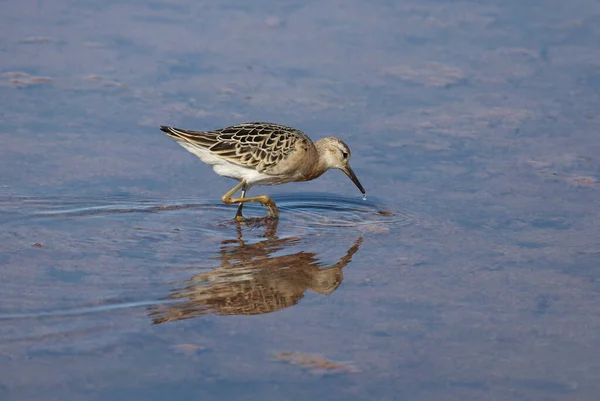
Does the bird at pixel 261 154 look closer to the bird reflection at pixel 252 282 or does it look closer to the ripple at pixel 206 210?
the ripple at pixel 206 210

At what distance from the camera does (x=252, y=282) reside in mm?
8281

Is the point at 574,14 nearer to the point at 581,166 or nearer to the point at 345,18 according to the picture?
the point at 345,18

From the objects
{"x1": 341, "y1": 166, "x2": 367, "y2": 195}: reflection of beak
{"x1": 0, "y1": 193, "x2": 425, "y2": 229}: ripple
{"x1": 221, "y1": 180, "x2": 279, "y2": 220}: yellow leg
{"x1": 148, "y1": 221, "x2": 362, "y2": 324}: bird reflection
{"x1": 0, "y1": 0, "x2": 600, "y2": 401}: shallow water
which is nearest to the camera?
{"x1": 0, "y1": 0, "x2": 600, "y2": 401}: shallow water

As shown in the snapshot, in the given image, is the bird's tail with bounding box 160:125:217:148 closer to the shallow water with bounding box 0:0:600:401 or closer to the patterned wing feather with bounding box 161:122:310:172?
the patterned wing feather with bounding box 161:122:310:172

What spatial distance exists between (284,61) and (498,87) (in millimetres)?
2613

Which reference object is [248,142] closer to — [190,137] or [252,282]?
[190,137]

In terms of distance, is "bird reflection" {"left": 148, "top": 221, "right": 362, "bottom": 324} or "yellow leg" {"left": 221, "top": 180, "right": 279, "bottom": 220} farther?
"yellow leg" {"left": 221, "top": 180, "right": 279, "bottom": 220}

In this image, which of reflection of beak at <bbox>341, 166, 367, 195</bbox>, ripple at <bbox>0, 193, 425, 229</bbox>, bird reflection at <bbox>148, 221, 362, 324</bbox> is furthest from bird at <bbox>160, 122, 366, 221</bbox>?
bird reflection at <bbox>148, 221, 362, 324</bbox>

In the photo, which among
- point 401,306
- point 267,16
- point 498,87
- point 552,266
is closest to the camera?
point 401,306

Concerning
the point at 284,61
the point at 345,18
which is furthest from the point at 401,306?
the point at 345,18

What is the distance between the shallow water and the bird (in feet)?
0.82

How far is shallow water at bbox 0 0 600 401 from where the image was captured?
270 inches

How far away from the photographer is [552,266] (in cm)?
859

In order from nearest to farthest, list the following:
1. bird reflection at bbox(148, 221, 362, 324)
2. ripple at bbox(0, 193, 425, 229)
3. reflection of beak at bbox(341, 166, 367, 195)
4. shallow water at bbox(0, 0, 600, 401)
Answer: shallow water at bbox(0, 0, 600, 401) → bird reflection at bbox(148, 221, 362, 324) → ripple at bbox(0, 193, 425, 229) → reflection of beak at bbox(341, 166, 367, 195)
